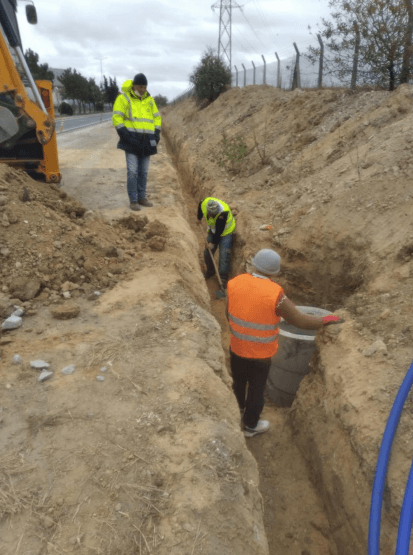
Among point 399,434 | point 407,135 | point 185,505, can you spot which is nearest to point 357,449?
point 399,434

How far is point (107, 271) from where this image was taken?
4.58 meters

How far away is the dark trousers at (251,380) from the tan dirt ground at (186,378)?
0.27 m

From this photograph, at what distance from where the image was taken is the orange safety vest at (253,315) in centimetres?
346

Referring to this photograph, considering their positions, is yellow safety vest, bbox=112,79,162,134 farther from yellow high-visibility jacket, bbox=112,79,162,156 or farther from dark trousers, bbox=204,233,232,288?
dark trousers, bbox=204,233,232,288

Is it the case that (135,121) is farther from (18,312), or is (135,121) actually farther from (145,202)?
(18,312)

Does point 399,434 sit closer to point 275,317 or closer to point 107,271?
point 275,317

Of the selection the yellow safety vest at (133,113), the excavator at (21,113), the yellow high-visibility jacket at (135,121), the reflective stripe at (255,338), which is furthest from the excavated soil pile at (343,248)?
the excavator at (21,113)

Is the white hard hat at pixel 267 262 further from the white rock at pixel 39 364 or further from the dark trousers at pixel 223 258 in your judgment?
the dark trousers at pixel 223 258

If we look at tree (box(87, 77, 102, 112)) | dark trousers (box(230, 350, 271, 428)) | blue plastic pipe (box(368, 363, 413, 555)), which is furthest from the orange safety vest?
tree (box(87, 77, 102, 112))

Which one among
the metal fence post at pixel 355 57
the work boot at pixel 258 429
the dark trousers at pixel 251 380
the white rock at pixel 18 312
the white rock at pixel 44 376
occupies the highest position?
the metal fence post at pixel 355 57

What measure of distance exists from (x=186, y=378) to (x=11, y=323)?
1.67m

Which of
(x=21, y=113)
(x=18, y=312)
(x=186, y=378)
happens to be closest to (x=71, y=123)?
(x=21, y=113)

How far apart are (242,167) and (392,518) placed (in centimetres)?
874

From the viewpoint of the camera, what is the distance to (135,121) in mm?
6055
